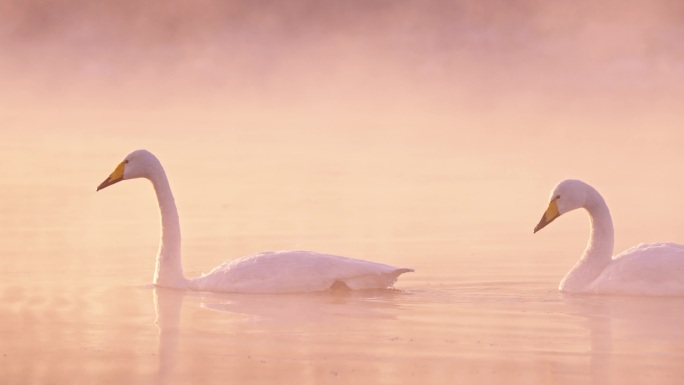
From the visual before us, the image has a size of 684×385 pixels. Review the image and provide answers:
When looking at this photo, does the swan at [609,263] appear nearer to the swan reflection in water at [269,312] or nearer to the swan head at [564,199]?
the swan head at [564,199]

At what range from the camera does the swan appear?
11109 millimetres

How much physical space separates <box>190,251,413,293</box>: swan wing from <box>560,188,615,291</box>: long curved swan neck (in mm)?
1212

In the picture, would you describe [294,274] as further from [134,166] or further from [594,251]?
[594,251]

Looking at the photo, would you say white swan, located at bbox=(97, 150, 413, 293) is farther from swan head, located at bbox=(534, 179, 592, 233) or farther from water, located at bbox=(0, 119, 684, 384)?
swan head, located at bbox=(534, 179, 592, 233)

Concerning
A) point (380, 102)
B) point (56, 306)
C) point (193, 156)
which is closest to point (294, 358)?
point (56, 306)

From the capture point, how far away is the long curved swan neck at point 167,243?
38.2 ft

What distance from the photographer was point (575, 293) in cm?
1133

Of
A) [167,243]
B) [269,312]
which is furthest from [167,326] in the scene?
[167,243]

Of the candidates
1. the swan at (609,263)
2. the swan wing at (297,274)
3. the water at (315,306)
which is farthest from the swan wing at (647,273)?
the swan wing at (297,274)

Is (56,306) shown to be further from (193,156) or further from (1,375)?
(193,156)

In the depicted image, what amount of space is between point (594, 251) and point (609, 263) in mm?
145

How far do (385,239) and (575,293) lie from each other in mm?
3404

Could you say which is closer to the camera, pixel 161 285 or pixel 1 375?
pixel 1 375

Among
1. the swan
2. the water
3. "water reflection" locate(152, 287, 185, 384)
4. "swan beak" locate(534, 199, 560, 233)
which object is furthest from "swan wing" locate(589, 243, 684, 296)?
"water reflection" locate(152, 287, 185, 384)
